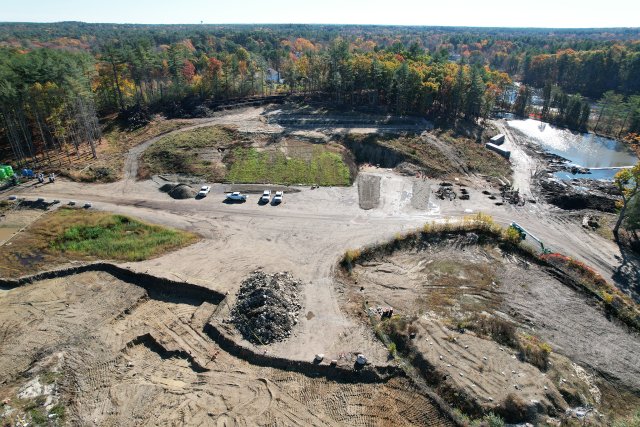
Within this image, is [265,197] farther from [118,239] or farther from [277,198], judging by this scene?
[118,239]

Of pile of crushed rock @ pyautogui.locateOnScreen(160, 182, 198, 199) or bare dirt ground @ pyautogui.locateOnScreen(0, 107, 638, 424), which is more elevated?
pile of crushed rock @ pyautogui.locateOnScreen(160, 182, 198, 199)

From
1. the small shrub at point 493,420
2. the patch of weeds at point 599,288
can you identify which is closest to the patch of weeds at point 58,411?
the small shrub at point 493,420

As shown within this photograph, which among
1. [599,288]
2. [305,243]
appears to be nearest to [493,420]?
[599,288]

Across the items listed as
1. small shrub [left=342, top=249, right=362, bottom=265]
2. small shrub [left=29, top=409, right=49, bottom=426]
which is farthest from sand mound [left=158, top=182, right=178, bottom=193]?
small shrub [left=29, top=409, right=49, bottom=426]

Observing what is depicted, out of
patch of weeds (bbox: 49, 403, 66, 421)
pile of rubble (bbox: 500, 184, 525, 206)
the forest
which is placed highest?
the forest

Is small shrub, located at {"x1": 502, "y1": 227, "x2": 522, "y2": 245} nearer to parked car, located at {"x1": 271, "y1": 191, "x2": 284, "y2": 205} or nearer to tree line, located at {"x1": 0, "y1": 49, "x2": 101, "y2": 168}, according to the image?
parked car, located at {"x1": 271, "y1": 191, "x2": 284, "y2": 205}

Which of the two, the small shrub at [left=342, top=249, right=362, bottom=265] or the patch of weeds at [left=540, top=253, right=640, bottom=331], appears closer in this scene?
the patch of weeds at [left=540, top=253, right=640, bottom=331]

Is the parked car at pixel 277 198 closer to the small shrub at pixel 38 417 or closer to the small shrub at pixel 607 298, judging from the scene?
the small shrub at pixel 38 417
